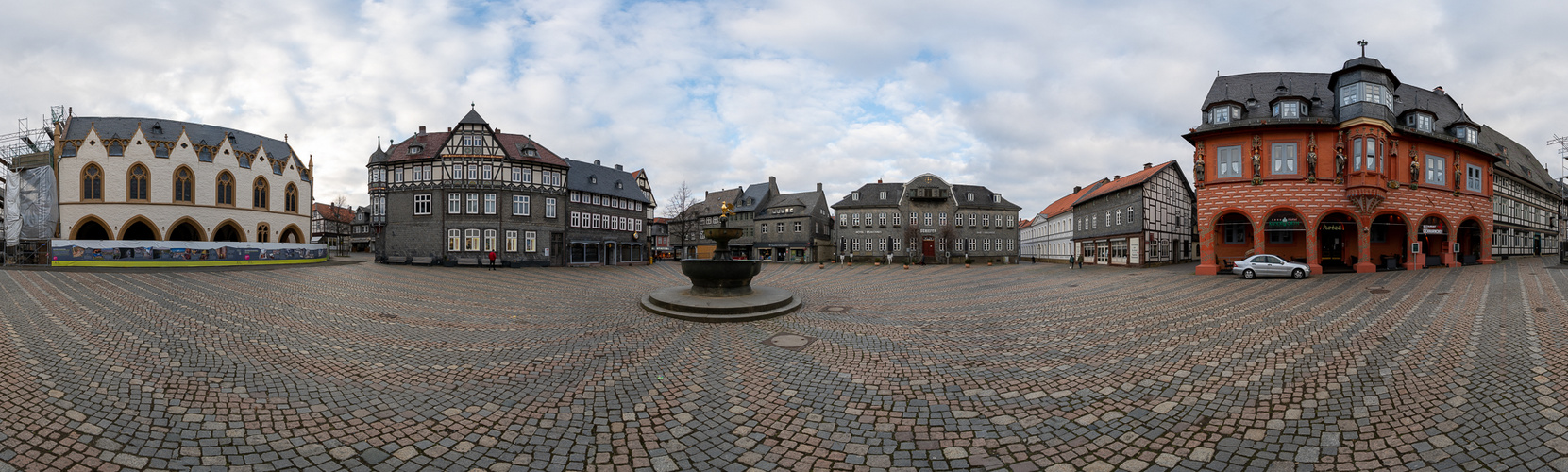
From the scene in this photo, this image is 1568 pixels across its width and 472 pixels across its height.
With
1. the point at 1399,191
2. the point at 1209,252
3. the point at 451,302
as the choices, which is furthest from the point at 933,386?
the point at 1399,191

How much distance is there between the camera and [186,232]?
33.2 m

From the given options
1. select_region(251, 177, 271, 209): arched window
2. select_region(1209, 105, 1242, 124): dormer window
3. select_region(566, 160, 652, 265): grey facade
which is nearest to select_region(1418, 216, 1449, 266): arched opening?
select_region(1209, 105, 1242, 124): dormer window

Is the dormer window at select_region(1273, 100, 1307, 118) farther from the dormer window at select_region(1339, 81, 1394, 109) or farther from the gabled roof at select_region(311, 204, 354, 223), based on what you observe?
the gabled roof at select_region(311, 204, 354, 223)

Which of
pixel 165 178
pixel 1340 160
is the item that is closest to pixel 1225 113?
pixel 1340 160

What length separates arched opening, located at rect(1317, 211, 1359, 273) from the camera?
24.3m

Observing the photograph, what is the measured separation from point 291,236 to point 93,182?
974 cm

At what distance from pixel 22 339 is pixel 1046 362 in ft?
47.1

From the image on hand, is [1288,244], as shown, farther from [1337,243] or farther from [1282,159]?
[1282,159]

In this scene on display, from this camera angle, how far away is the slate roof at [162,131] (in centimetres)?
3038

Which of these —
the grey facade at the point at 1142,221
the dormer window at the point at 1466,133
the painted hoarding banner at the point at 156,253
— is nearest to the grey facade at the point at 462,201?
the painted hoarding banner at the point at 156,253

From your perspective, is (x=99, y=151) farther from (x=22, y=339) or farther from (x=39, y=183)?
(x=22, y=339)

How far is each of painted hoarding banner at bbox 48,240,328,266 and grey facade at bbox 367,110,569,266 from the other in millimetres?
6504

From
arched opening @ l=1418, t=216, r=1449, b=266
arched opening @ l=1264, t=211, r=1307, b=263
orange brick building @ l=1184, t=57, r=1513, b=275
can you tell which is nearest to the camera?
orange brick building @ l=1184, t=57, r=1513, b=275

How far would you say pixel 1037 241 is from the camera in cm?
5847
